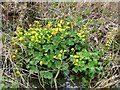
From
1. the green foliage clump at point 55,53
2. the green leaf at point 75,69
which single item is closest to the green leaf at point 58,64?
the green foliage clump at point 55,53

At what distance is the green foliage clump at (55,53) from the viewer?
102 inches

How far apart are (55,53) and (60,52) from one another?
45 mm

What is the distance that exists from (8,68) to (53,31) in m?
0.52

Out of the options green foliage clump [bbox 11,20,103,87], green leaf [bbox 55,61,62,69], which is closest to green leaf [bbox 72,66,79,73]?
green foliage clump [bbox 11,20,103,87]

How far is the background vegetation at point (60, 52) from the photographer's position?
8.52ft

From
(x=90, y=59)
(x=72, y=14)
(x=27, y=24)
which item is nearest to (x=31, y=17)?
(x=27, y=24)

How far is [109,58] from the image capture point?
2.74 m

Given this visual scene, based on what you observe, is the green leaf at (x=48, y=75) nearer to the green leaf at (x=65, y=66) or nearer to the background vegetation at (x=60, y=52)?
the background vegetation at (x=60, y=52)

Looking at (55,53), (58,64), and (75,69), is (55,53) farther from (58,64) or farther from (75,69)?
(75,69)

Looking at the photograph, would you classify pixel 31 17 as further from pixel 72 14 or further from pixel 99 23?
pixel 99 23

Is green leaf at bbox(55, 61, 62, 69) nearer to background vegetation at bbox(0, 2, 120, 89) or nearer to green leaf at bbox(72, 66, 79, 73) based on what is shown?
background vegetation at bbox(0, 2, 120, 89)

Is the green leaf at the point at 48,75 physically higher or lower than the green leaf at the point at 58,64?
lower

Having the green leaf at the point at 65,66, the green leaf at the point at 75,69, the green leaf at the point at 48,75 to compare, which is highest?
the green leaf at the point at 65,66

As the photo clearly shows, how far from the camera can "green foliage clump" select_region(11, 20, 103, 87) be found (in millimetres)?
2592
